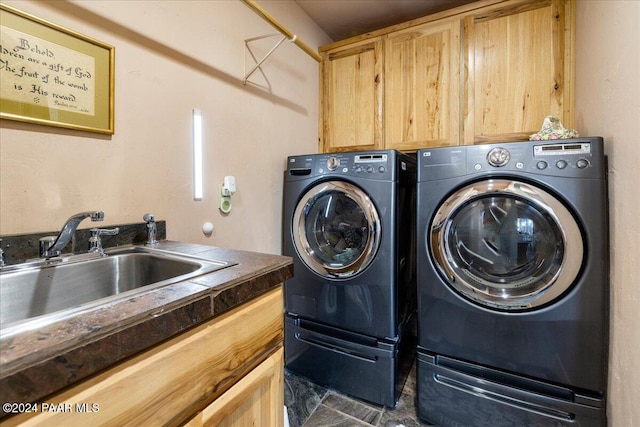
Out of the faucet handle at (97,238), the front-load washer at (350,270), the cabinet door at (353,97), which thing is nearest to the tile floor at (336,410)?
the front-load washer at (350,270)

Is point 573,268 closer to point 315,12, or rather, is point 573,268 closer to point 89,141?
point 89,141

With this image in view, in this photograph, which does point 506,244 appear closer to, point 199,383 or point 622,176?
point 622,176

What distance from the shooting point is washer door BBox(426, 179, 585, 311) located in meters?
1.13

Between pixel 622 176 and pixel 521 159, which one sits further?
pixel 521 159

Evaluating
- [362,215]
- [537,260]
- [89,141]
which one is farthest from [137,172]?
[537,260]

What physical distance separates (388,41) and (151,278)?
2.12 meters

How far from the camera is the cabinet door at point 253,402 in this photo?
65 centimetres

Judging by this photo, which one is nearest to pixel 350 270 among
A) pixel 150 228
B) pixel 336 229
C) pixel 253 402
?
pixel 336 229

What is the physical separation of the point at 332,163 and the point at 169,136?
826mm

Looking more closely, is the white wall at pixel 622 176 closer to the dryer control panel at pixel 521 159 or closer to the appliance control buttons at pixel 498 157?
the dryer control panel at pixel 521 159

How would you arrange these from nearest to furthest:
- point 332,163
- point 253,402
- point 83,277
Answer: point 253,402
point 83,277
point 332,163

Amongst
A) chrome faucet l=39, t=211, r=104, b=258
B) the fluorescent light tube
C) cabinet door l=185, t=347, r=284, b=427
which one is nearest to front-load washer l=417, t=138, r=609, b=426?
cabinet door l=185, t=347, r=284, b=427

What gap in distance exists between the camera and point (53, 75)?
90cm

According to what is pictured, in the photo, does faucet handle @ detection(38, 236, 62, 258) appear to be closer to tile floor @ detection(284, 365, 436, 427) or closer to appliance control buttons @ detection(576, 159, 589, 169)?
tile floor @ detection(284, 365, 436, 427)
